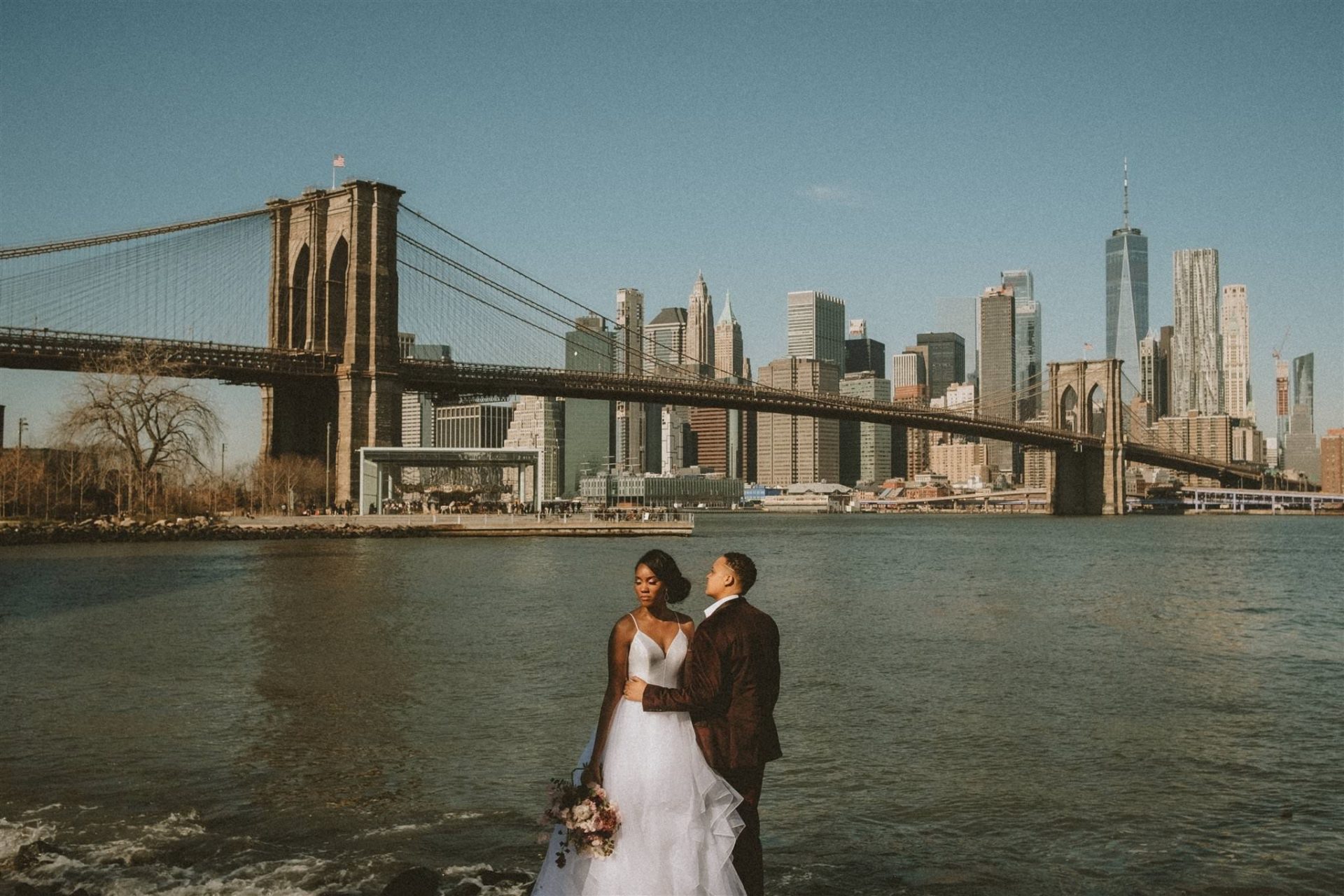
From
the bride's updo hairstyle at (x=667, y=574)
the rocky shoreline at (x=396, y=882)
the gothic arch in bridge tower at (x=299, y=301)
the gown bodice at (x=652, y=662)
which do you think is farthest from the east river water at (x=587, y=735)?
the gothic arch in bridge tower at (x=299, y=301)

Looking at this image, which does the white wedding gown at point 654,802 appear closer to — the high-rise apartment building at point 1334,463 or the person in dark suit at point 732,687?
the person in dark suit at point 732,687

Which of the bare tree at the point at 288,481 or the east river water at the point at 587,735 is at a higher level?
the bare tree at the point at 288,481

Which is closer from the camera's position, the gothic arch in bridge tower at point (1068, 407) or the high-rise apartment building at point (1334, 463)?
the gothic arch in bridge tower at point (1068, 407)

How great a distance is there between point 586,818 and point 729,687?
824 mm

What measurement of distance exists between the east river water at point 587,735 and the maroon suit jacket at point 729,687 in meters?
2.71

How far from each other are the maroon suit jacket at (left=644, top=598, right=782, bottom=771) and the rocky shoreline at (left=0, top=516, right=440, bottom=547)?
4510cm

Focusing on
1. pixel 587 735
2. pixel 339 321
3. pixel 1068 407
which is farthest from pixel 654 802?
pixel 1068 407

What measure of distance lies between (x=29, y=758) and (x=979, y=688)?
406 inches

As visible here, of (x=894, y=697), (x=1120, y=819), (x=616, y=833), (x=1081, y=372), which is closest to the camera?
(x=616, y=833)

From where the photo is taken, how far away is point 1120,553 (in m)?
52.1

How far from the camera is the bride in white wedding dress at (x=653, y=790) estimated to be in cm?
521

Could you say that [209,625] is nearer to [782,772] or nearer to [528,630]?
[528,630]

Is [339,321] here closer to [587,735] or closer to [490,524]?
[490,524]

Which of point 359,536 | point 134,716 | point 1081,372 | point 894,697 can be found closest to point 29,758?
point 134,716
